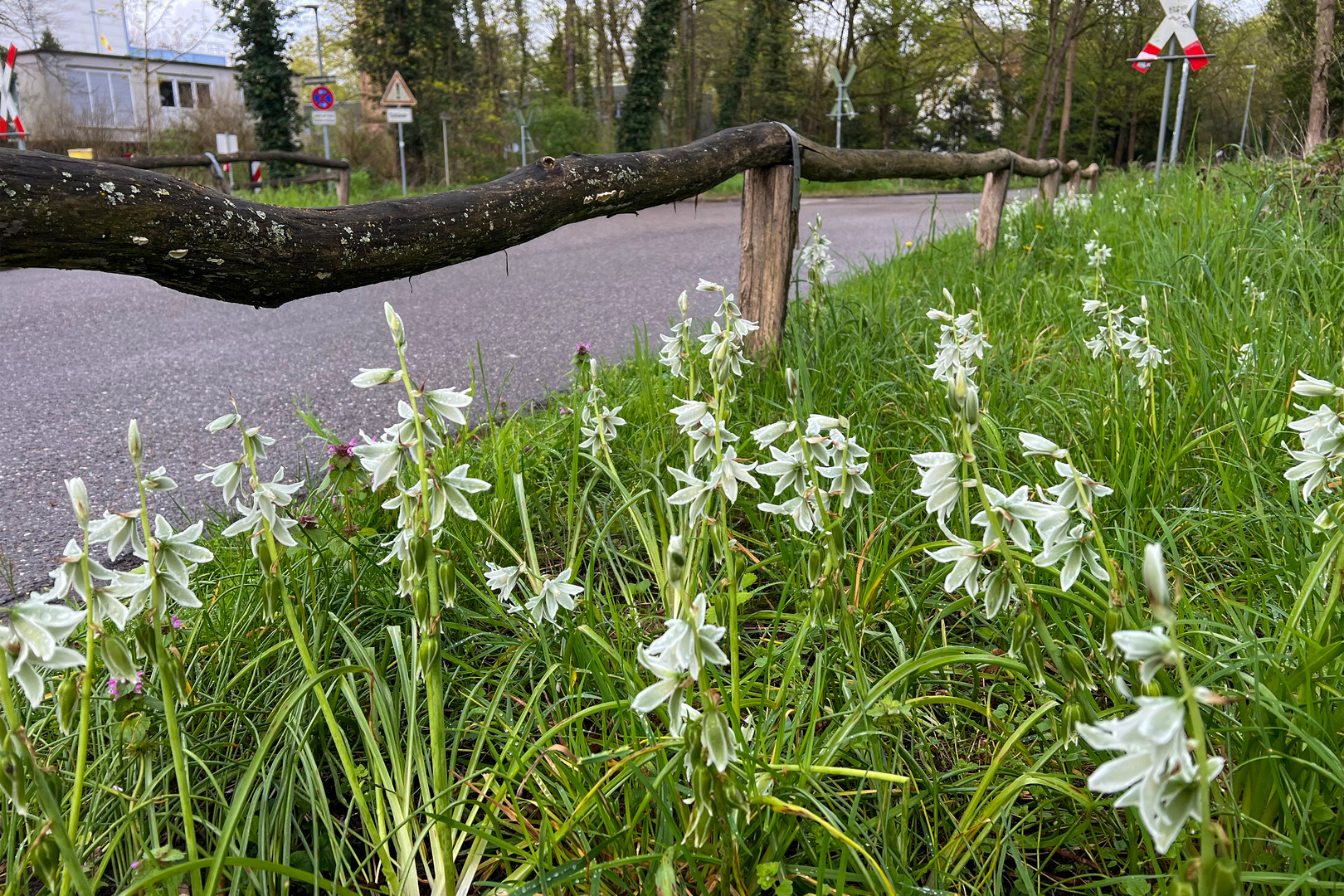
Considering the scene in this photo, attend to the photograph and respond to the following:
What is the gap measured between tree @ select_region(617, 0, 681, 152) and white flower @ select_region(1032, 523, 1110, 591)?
21.0 metres

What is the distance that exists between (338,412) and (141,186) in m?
2.64

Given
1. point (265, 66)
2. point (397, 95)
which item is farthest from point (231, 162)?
point (265, 66)

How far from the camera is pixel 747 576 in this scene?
1.90m

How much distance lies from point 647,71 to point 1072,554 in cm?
2172

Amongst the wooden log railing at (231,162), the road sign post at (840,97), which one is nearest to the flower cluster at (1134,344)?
the wooden log railing at (231,162)

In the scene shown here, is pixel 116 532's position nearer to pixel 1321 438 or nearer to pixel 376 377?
pixel 376 377

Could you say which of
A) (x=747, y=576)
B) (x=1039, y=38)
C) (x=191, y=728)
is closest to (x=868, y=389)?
(x=747, y=576)

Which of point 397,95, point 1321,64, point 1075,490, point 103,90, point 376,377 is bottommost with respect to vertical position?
point 1075,490

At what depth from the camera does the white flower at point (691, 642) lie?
949 mm

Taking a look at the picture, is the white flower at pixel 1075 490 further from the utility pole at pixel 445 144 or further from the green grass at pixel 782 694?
the utility pole at pixel 445 144

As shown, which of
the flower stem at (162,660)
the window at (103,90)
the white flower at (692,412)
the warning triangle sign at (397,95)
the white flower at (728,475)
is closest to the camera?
the flower stem at (162,660)

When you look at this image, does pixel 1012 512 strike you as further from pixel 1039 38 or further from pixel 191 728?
pixel 1039 38

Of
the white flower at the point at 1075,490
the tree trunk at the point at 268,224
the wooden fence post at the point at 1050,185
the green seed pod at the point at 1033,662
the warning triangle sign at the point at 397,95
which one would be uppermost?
the warning triangle sign at the point at 397,95

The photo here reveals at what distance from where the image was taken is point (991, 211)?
5.98m
